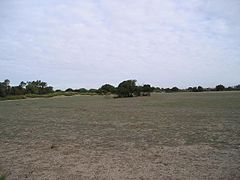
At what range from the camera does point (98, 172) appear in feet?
16.1

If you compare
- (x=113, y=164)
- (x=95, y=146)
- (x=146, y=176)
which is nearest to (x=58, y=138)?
(x=95, y=146)

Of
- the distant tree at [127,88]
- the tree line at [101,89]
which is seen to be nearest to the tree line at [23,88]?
the tree line at [101,89]

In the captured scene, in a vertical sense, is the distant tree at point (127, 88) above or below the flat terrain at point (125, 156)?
above

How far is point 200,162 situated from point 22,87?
7730cm

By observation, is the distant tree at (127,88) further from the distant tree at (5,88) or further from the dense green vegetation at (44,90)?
the distant tree at (5,88)

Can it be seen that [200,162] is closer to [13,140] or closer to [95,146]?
[95,146]

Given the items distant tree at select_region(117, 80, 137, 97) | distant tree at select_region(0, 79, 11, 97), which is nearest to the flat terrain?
distant tree at select_region(117, 80, 137, 97)

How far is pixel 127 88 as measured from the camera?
199ft

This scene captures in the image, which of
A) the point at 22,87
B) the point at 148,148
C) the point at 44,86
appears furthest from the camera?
the point at 44,86

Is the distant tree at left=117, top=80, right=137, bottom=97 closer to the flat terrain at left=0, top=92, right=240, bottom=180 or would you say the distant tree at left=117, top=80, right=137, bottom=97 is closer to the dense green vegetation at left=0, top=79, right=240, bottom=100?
the dense green vegetation at left=0, top=79, right=240, bottom=100

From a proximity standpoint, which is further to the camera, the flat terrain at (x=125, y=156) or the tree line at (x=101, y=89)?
the tree line at (x=101, y=89)

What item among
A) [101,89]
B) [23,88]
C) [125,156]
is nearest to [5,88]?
[23,88]

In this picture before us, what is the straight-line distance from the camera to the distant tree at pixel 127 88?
60.8 metres

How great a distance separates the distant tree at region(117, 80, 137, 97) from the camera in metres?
60.8
